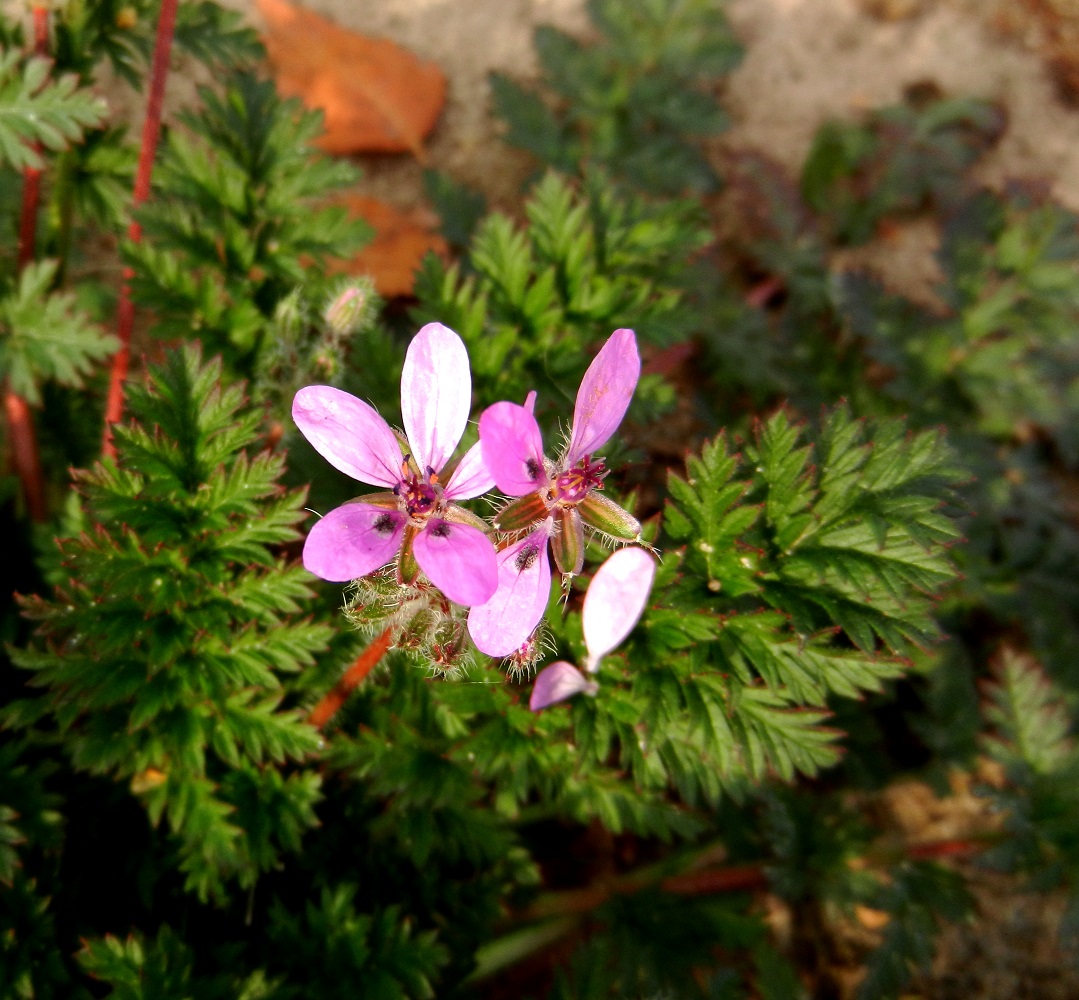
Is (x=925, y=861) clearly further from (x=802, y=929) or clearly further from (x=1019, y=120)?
(x=1019, y=120)

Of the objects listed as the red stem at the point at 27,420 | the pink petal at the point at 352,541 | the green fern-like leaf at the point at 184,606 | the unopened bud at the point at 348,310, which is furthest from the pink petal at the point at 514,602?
the red stem at the point at 27,420

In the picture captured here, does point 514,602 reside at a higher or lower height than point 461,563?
lower

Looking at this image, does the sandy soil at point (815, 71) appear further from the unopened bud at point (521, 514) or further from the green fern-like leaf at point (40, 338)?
the unopened bud at point (521, 514)

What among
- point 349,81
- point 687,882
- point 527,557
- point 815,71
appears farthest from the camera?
point 815,71

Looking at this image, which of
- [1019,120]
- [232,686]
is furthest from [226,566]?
[1019,120]

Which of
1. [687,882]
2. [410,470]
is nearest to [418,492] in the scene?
[410,470]

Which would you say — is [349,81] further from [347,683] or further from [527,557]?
[527,557]
